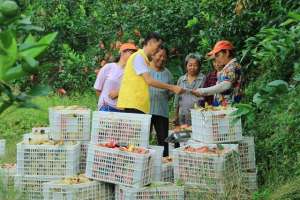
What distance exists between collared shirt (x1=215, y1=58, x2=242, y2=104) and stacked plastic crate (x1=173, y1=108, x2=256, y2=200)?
0.67 meters

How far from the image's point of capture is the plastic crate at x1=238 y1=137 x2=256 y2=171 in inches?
274

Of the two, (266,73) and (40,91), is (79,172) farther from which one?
(40,91)

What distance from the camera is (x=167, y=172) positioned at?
687cm

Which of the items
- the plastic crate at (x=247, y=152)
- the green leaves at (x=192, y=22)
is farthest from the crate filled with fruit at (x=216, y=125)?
the green leaves at (x=192, y=22)

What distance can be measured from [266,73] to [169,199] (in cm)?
268

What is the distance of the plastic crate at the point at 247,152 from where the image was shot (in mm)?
6958

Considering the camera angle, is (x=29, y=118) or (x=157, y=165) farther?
(x=29, y=118)

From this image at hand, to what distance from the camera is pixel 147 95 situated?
24.4 ft

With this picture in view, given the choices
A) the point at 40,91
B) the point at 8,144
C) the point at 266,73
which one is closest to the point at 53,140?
the point at 266,73

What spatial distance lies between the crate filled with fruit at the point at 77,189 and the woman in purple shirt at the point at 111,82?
5.23ft

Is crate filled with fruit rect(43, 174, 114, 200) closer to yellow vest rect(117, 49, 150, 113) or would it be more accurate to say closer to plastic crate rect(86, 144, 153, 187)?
plastic crate rect(86, 144, 153, 187)

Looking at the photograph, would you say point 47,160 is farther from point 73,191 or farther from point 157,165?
point 157,165

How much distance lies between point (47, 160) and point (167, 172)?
1200 millimetres

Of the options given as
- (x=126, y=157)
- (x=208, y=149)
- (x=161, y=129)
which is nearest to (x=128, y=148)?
(x=126, y=157)
